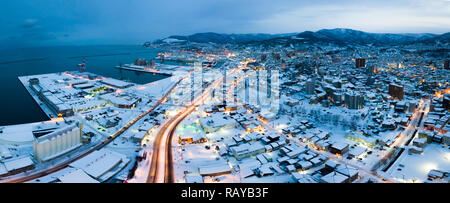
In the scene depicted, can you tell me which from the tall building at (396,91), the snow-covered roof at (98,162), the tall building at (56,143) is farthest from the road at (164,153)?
the tall building at (396,91)

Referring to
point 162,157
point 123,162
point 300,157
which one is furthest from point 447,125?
point 123,162

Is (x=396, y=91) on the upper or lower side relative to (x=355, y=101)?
upper

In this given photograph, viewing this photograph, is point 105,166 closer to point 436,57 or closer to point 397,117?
point 397,117

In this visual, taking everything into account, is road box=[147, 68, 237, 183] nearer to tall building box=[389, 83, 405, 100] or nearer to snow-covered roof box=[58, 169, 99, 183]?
snow-covered roof box=[58, 169, 99, 183]

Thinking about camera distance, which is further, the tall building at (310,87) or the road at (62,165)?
the tall building at (310,87)

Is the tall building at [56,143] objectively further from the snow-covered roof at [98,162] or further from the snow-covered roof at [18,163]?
the snow-covered roof at [98,162]

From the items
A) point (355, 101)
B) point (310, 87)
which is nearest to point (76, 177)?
point (355, 101)

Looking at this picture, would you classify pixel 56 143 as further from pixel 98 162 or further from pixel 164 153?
pixel 164 153

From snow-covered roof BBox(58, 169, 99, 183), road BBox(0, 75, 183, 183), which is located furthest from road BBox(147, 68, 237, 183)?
road BBox(0, 75, 183, 183)
